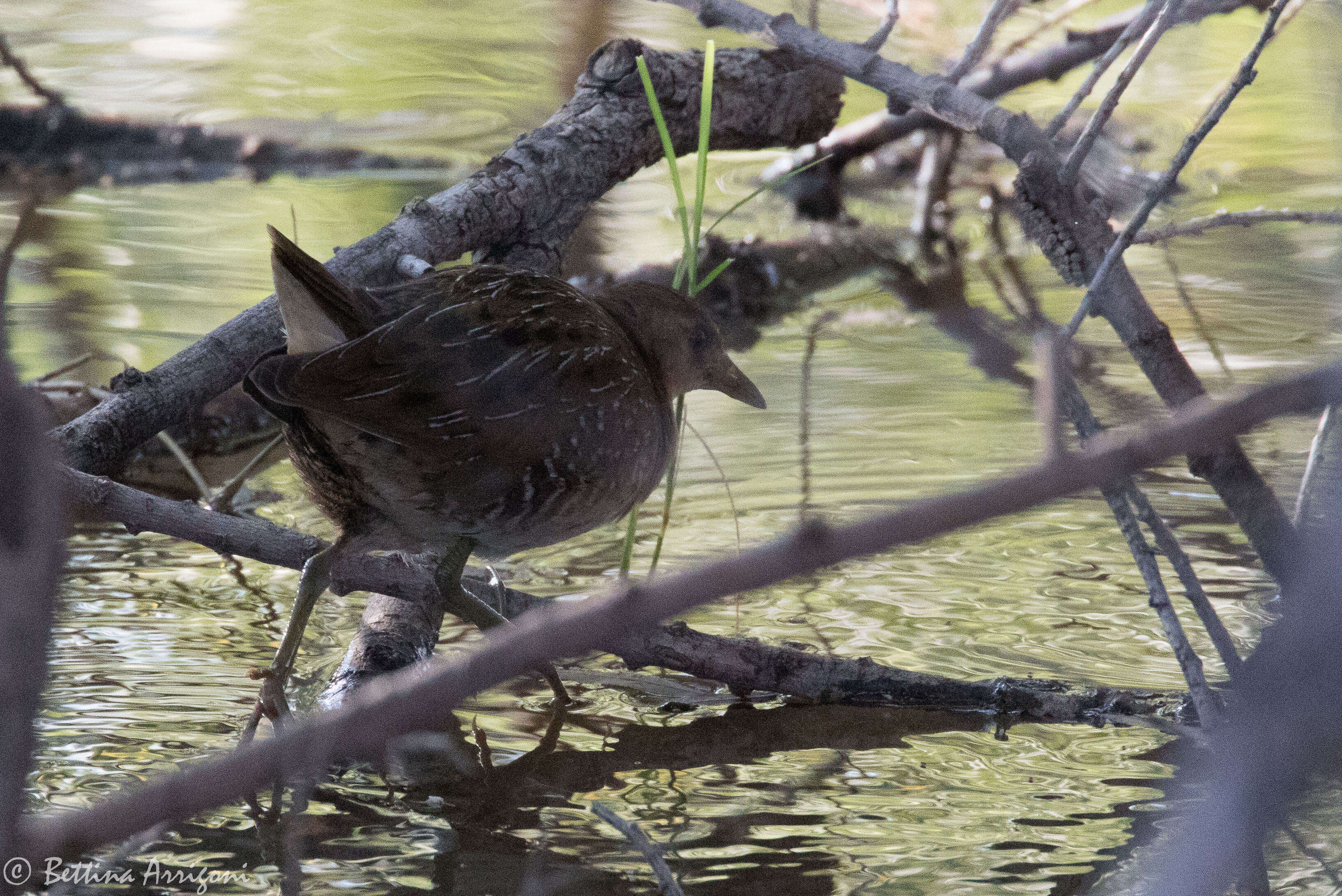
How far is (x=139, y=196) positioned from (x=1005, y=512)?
327 inches

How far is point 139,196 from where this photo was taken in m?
8.21

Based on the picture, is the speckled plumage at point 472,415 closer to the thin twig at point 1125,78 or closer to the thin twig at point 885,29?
the thin twig at point 885,29

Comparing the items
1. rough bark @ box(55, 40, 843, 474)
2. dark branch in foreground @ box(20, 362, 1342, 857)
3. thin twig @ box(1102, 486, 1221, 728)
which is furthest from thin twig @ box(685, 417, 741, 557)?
dark branch in foreground @ box(20, 362, 1342, 857)

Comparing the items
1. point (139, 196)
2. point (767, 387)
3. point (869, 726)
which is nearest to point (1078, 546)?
point (869, 726)

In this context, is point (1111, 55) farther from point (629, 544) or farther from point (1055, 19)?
point (1055, 19)

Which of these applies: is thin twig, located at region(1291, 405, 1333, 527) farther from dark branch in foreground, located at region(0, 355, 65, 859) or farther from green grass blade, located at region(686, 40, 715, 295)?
dark branch in foreground, located at region(0, 355, 65, 859)

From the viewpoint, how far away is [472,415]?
2527 millimetres

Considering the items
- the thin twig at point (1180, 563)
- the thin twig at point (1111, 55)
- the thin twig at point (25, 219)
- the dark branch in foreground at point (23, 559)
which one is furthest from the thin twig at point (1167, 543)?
the thin twig at point (25, 219)

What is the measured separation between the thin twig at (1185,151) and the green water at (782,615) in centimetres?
13

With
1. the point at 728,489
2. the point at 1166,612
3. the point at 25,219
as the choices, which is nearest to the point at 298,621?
the point at 728,489

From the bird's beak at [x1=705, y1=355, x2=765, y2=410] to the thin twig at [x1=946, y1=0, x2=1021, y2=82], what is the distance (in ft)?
3.25

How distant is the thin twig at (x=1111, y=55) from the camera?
245 centimetres

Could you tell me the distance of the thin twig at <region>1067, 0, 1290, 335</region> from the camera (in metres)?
2.25

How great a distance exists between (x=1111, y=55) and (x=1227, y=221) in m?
0.39
